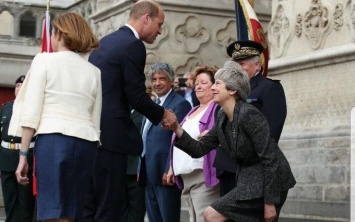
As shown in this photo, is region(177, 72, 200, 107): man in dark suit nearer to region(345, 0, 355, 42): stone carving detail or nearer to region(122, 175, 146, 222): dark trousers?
region(122, 175, 146, 222): dark trousers

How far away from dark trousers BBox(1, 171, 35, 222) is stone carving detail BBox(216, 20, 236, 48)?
4.31m

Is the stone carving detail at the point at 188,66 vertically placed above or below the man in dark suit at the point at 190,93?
above

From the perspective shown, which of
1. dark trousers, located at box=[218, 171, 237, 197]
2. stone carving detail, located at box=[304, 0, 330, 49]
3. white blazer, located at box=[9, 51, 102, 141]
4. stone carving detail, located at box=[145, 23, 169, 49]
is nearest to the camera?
white blazer, located at box=[9, 51, 102, 141]

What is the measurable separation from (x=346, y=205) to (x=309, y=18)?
2411mm

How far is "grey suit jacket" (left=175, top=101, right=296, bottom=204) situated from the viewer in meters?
6.13

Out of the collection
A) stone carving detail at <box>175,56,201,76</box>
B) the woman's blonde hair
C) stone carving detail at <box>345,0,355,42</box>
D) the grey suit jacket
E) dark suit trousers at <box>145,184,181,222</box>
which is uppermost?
stone carving detail at <box>345,0,355,42</box>

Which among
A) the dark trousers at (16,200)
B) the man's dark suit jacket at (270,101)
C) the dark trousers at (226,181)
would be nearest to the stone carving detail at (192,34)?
the dark trousers at (16,200)

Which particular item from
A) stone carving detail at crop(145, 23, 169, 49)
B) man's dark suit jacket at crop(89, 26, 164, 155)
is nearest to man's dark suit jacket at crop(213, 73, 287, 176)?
man's dark suit jacket at crop(89, 26, 164, 155)

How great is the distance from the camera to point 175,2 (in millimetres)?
13586

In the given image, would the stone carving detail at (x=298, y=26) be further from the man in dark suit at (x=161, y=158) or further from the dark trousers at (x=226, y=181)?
the dark trousers at (x=226, y=181)

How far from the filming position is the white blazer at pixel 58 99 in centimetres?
578

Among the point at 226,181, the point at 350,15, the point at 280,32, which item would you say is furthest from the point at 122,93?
the point at 280,32

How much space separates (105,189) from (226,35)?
7.53m

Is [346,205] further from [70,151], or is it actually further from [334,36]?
[70,151]
